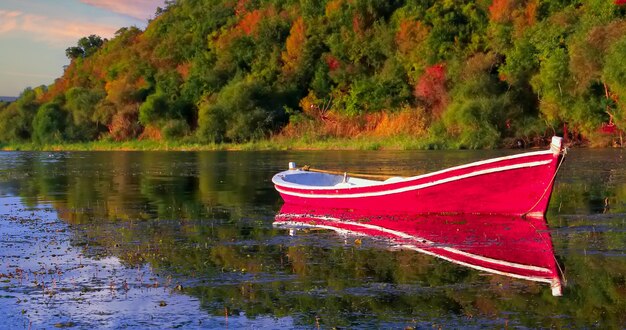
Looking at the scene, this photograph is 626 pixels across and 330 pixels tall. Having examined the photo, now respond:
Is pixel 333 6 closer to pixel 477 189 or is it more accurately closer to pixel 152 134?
pixel 152 134

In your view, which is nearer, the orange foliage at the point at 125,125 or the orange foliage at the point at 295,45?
the orange foliage at the point at 295,45

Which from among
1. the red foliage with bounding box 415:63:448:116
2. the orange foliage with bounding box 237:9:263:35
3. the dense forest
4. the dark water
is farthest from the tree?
the dark water

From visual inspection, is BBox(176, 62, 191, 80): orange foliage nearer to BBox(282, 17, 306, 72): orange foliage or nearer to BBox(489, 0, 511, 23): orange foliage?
BBox(282, 17, 306, 72): orange foliage

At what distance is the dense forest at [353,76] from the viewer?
5716cm

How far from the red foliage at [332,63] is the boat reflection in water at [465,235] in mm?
58565

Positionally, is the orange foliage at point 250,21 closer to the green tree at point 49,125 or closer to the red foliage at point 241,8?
the red foliage at point 241,8

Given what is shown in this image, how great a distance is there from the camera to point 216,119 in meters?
76.2

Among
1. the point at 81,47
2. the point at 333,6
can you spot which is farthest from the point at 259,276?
the point at 81,47

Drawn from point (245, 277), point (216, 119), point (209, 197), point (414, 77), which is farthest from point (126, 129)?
point (245, 277)

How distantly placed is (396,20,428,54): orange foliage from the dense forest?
0.12 metres

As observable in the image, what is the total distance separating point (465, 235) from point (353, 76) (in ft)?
208

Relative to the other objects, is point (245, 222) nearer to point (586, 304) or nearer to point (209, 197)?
point (209, 197)

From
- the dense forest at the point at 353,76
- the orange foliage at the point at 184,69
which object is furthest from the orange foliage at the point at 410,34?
the orange foliage at the point at 184,69

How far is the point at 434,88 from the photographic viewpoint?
67875 millimetres
